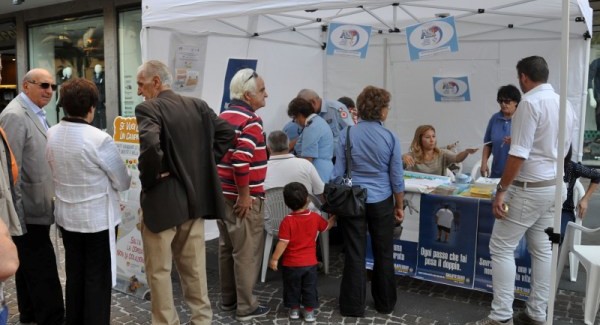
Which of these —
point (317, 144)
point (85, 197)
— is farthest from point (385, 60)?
point (85, 197)

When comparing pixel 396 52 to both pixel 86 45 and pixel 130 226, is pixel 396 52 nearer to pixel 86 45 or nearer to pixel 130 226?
pixel 130 226

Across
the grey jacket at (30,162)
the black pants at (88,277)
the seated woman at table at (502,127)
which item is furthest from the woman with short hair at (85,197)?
the seated woman at table at (502,127)

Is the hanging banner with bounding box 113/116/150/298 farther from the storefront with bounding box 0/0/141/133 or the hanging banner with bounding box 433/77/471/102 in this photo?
the storefront with bounding box 0/0/141/133

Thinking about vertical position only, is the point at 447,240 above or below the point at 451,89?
below

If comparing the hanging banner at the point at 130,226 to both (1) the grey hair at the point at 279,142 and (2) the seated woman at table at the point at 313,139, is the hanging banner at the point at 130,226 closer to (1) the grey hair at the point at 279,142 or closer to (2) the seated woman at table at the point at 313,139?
(1) the grey hair at the point at 279,142

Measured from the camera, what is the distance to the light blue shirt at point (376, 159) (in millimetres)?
3459

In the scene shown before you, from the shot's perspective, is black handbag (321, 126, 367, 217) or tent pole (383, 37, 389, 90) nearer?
black handbag (321, 126, 367, 217)

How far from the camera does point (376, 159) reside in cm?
346

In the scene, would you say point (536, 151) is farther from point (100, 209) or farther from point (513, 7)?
point (513, 7)

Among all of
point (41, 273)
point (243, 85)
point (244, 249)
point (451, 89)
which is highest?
point (451, 89)

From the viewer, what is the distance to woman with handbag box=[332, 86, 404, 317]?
3.47m

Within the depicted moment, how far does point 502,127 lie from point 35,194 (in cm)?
387

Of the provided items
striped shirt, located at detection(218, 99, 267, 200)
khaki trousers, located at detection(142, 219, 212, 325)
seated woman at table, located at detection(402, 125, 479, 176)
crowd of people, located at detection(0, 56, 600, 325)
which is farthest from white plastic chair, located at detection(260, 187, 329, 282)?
khaki trousers, located at detection(142, 219, 212, 325)

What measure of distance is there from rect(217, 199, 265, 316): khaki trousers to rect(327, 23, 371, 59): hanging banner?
7.70ft
